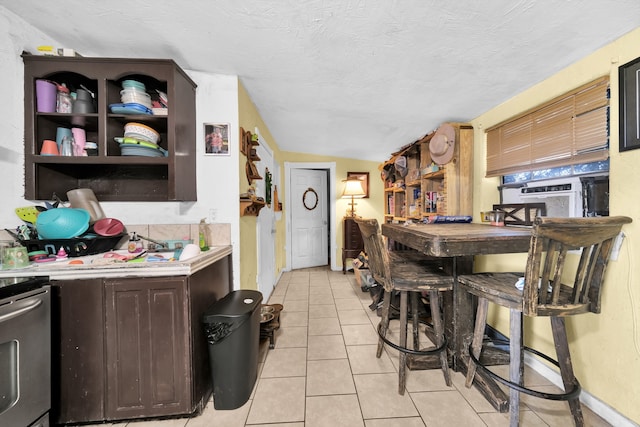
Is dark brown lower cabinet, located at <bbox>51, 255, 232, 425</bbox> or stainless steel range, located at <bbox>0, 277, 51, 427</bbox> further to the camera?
dark brown lower cabinet, located at <bbox>51, 255, 232, 425</bbox>

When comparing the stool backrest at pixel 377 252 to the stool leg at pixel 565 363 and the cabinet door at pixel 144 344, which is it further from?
the cabinet door at pixel 144 344

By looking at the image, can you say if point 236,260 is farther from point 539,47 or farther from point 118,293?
point 539,47

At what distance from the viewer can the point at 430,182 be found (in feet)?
9.50

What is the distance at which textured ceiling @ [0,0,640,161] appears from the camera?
1161 millimetres

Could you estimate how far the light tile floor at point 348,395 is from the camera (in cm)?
128

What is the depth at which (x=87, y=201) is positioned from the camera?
1.61 metres

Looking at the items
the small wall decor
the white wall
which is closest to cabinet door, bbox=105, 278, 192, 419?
the white wall

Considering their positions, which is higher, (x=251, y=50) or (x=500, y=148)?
(x=251, y=50)

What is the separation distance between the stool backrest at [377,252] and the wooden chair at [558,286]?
487mm

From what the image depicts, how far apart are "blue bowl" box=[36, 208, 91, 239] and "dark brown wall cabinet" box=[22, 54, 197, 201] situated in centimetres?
27

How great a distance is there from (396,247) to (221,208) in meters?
2.06

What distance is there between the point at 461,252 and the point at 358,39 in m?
1.34

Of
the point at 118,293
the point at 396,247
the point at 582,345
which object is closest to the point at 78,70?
the point at 118,293

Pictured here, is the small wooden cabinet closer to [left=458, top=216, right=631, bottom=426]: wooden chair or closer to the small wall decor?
the small wall decor
